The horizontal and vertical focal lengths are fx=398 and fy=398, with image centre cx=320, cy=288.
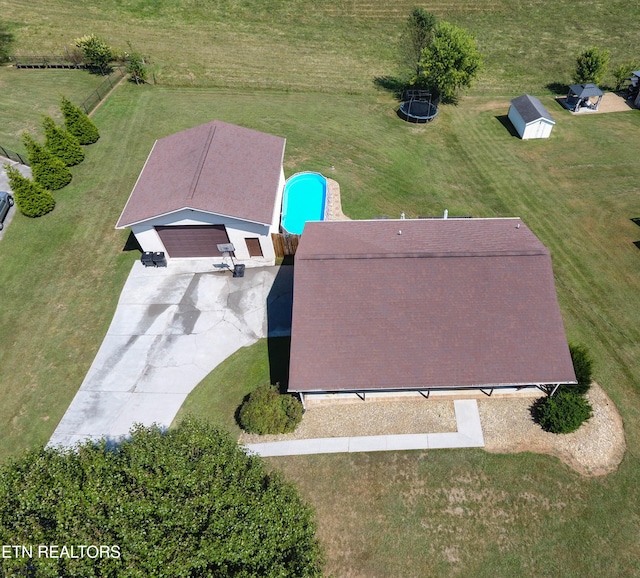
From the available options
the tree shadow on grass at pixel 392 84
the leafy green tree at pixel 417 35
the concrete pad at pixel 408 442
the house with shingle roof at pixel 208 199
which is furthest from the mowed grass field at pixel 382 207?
the leafy green tree at pixel 417 35

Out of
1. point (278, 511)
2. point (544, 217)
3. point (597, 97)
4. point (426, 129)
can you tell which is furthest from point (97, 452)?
point (597, 97)

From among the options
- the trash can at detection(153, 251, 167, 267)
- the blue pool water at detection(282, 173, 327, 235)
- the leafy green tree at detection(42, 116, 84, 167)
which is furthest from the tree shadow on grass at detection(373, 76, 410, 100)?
the trash can at detection(153, 251, 167, 267)

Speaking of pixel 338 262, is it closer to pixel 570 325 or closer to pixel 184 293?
pixel 184 293

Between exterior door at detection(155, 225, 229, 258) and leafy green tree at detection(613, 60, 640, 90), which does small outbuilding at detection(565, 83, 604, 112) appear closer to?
leafy green tree at detection(613, 60, 640, 90)

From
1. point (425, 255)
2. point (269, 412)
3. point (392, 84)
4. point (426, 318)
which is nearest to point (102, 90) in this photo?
point (392, 84)

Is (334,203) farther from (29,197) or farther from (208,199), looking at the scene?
(29,197)

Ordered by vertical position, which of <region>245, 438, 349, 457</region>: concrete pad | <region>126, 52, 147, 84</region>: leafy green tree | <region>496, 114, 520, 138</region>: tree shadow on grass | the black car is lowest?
<region>496, 114, 520, 138</region>: tree shadow on grass

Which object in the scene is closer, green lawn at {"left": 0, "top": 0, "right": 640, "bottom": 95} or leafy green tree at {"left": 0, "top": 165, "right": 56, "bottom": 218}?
leafy green tree at {"left": 0, "top": 165, "right": 56, "bottom": 218}
